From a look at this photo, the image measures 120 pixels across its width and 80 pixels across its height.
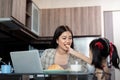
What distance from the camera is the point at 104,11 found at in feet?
12.7

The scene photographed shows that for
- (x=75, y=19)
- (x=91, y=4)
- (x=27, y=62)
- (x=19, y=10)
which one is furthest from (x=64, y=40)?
(x=91, y=4)

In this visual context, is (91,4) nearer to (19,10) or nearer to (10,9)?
(19,10)

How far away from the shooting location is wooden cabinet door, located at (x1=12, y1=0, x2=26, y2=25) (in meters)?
2.86

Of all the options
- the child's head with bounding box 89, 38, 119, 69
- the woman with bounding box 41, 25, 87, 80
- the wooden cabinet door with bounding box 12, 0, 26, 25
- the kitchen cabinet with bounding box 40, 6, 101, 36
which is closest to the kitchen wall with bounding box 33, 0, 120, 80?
the kitchen cabinet with bounding box 40, 6, 101, 36

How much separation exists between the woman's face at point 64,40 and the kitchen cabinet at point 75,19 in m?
1.42

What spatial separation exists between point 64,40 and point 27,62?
0.78 metres

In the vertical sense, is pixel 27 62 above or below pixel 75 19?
below

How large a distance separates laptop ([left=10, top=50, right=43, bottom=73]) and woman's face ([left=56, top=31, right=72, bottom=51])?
2.33 feet

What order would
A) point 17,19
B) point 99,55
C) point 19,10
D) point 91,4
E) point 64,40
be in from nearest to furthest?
point 99,55, point 64,40, point 17,19, point 19,10, point 91,4

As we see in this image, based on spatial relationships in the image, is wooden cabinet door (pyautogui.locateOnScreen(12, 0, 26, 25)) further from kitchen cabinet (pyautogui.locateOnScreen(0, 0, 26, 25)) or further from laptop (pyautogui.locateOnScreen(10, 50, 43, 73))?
laptop (pyautogui.locateOnScreen(10, 50, 43, 73))

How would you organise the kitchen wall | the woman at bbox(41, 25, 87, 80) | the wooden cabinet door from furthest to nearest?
the kitchen wall → the wooden cabinet door → the woman at bbox(41, 25, 87, 80)

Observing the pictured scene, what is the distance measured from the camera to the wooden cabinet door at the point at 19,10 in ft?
9.37

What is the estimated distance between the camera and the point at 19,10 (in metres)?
3.04

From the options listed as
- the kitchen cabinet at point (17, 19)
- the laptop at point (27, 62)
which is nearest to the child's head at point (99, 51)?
the laptop at point (27, 62)
